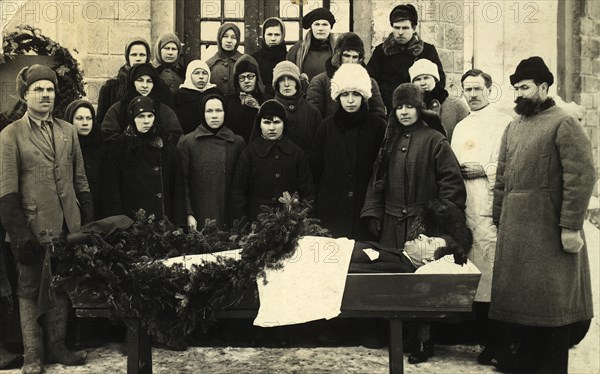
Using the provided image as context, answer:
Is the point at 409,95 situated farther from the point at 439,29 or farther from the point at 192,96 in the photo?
the point at 439,29

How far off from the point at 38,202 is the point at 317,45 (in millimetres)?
3020

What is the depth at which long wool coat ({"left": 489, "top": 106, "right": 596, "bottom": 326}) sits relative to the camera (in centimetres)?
564

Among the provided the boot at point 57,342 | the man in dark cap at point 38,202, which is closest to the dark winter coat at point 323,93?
the man in dark cap at point 38,202

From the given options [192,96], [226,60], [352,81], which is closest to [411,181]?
[352,81]

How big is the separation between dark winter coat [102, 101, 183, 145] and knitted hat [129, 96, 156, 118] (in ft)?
1.53

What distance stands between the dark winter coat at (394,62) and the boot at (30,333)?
3374 mm

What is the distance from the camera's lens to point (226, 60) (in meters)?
7.91

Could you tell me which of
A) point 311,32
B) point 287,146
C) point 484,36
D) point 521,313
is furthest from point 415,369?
point 484,36

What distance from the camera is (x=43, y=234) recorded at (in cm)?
599

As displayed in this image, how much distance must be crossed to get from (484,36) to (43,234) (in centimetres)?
645

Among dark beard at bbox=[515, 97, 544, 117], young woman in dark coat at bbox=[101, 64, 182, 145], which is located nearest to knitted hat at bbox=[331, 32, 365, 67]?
young woman in dark coat at bbox=[101, 64, 182, 145]

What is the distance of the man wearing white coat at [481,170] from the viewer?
6355mm

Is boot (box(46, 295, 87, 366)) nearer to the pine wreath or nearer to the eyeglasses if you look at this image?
the pine wreath

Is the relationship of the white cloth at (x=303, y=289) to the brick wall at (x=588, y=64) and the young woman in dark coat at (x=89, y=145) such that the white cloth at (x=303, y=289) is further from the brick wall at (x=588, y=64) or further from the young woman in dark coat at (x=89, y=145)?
the brick wall at (x=588, y=64)
